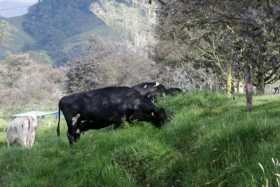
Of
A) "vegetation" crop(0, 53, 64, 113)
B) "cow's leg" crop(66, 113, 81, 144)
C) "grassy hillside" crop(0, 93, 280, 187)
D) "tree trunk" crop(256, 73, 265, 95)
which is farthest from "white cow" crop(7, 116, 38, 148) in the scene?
"vegetation" crop(0, 53, 64, 113)

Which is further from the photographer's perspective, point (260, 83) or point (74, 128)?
point (260, 83)

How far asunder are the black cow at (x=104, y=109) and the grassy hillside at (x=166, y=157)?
0.99 meters

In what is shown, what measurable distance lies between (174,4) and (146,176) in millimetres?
2923

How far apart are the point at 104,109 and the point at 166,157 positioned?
4.93 m

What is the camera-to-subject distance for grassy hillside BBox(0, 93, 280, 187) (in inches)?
266

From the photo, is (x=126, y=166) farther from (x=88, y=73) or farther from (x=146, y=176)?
(x=88, y=73)

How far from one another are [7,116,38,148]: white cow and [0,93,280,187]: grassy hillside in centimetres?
322

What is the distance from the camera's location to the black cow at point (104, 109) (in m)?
13.2

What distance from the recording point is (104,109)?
43.9 ft

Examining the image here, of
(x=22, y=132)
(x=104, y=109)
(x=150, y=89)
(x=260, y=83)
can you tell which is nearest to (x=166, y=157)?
(x=104, y=109)

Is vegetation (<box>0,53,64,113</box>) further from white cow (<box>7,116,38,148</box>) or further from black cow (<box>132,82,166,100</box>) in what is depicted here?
white cow (<box>7,116,38,148</box>)

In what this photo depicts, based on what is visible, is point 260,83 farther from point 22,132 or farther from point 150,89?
A: point 22,132

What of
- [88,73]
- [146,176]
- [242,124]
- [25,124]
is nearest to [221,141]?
[242,124]

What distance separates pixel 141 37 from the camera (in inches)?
4151
